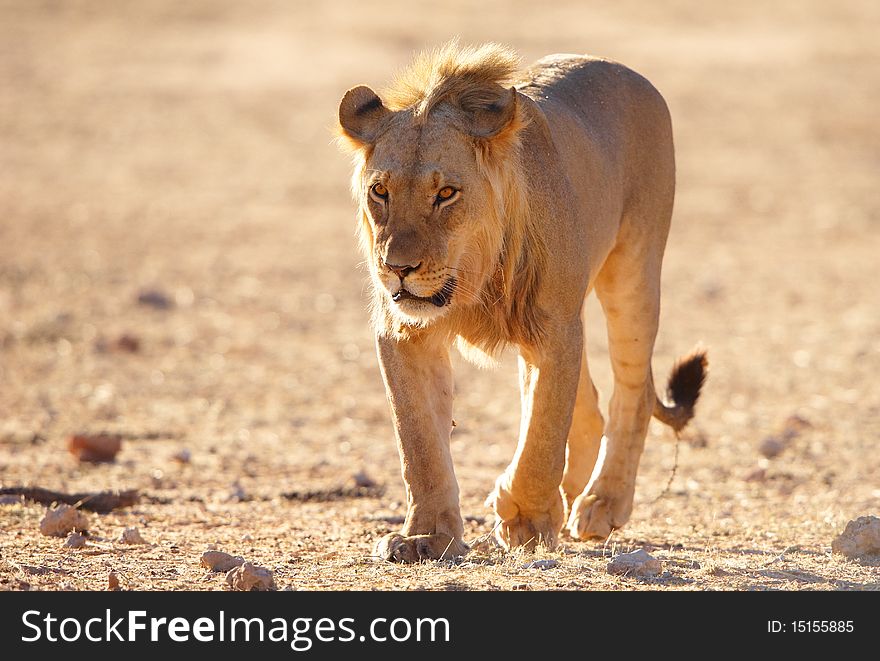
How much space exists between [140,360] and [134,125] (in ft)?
34.7

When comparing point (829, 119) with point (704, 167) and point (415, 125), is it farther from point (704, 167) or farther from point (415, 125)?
point (415, 125)

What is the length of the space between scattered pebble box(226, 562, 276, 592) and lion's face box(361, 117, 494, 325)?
0.92 meters

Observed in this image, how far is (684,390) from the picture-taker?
6.18 meters

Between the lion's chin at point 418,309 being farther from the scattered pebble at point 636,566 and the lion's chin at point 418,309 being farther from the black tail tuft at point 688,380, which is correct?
the black tail tuft at point 688,380

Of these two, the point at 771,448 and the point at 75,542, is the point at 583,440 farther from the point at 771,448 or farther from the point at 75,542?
the point at 75,542

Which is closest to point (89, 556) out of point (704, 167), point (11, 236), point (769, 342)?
point (769, 342)

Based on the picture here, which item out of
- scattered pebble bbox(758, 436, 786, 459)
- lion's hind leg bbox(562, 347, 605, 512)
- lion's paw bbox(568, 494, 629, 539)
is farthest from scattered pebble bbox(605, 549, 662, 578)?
scattered pebble bbox(758, 436, 786, 459)

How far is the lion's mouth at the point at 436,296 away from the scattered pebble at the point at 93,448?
2877mm

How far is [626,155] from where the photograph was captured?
5.63m

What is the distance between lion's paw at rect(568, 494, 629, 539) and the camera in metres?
5.33

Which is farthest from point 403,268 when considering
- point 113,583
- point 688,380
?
point 688,380

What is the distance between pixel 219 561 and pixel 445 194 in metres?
1.30
